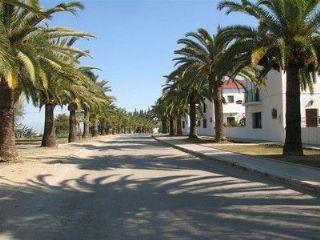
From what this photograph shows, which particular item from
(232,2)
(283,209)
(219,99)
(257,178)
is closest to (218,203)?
(283,209)

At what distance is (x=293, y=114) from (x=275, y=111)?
19.6 meters

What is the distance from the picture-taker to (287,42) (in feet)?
74.1

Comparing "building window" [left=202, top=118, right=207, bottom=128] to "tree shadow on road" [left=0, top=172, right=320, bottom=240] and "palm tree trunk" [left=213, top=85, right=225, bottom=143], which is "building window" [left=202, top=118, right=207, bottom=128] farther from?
"tree shadow on road" [left=0, top=172, right=320, bottom=240]

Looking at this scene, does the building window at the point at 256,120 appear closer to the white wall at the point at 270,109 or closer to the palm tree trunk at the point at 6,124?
the white wall at the point at 270,109

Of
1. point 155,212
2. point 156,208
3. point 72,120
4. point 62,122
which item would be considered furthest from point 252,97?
point 62,122

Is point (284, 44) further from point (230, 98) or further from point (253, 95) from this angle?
point (230, 98)

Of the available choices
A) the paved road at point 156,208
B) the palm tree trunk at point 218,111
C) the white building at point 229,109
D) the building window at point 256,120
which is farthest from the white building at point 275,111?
the white building at point 229,109

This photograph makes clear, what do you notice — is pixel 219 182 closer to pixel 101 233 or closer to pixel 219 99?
pixel 101 233

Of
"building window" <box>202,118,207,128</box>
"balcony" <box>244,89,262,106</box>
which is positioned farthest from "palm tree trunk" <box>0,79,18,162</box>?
"building window" <box>202,118,207,128</box>

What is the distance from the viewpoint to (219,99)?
39.7 m

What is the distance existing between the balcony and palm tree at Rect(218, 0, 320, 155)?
2266 cm

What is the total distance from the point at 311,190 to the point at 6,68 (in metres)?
9.50

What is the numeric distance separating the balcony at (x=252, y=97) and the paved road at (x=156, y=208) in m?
30.8

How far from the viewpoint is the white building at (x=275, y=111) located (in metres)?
40.6
